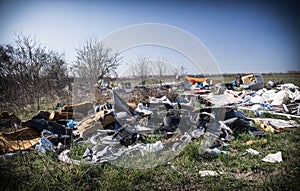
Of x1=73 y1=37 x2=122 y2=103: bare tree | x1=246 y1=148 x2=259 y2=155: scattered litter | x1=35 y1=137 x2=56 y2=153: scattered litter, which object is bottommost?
x1=246 y1=148 x2=259 y2=155: scattered litter

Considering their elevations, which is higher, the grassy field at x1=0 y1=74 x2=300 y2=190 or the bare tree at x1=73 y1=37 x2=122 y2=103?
the bare tree at x1=73 y1=37 x2=122 y2=103

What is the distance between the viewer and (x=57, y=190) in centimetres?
192

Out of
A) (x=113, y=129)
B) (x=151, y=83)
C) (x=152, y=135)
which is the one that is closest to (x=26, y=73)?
(x=151, y=83)

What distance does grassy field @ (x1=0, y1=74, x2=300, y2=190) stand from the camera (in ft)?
6.62

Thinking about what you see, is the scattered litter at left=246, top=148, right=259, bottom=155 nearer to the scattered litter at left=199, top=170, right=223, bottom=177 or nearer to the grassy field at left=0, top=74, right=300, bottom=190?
the grassy field at left=0, top=74, right=300, bottom=190

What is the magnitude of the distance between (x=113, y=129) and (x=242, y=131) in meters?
2.44

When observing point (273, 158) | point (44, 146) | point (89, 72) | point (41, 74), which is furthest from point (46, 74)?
point (273, 158)

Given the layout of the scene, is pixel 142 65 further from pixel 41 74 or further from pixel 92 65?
pixel 41 74

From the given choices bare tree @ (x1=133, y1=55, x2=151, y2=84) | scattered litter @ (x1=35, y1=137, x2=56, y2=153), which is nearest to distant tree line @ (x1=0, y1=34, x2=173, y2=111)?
bare tree @ (x1=133, y1=55, x2=151, y2=84)

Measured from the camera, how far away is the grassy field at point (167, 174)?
2018mm

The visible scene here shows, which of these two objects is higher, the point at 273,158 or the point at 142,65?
the point at 142,65

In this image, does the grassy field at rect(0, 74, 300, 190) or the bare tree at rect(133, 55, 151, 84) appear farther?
the bare tree at rect(133, 55, 151, 84)

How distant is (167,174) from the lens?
232cm

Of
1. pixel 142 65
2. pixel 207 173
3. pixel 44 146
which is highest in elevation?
pixel 142 65
